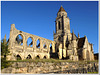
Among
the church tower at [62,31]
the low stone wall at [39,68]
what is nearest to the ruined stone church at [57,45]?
the church tower at [62,31]

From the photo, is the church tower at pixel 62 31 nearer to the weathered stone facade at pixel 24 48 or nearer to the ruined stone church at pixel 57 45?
the ruined stone church at pixel 57 45

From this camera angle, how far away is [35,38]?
2741cm

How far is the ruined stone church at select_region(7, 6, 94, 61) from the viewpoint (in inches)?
925

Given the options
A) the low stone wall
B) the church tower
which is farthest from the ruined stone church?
the low stone wall

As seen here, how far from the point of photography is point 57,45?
33.7 m

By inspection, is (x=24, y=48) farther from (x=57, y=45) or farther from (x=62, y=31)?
(x=62, y=31)

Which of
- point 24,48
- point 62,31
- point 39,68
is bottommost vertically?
point 39,68

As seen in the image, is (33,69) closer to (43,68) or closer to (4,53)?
(43,68)

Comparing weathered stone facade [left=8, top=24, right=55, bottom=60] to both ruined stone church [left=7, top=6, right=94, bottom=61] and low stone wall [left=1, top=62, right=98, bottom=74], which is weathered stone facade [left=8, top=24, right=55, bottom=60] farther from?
low stone wall [left=1, top=62, right=98, bottom=74]

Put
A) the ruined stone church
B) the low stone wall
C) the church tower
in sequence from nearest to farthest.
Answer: the low stone wall < the ruined stone church < the church tower

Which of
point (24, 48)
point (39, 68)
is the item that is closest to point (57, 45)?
point (24, 48)

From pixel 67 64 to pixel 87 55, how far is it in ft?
44.8

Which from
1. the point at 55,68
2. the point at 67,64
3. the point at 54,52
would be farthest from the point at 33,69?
the point at 54,52

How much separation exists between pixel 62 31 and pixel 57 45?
4914 millimetres
